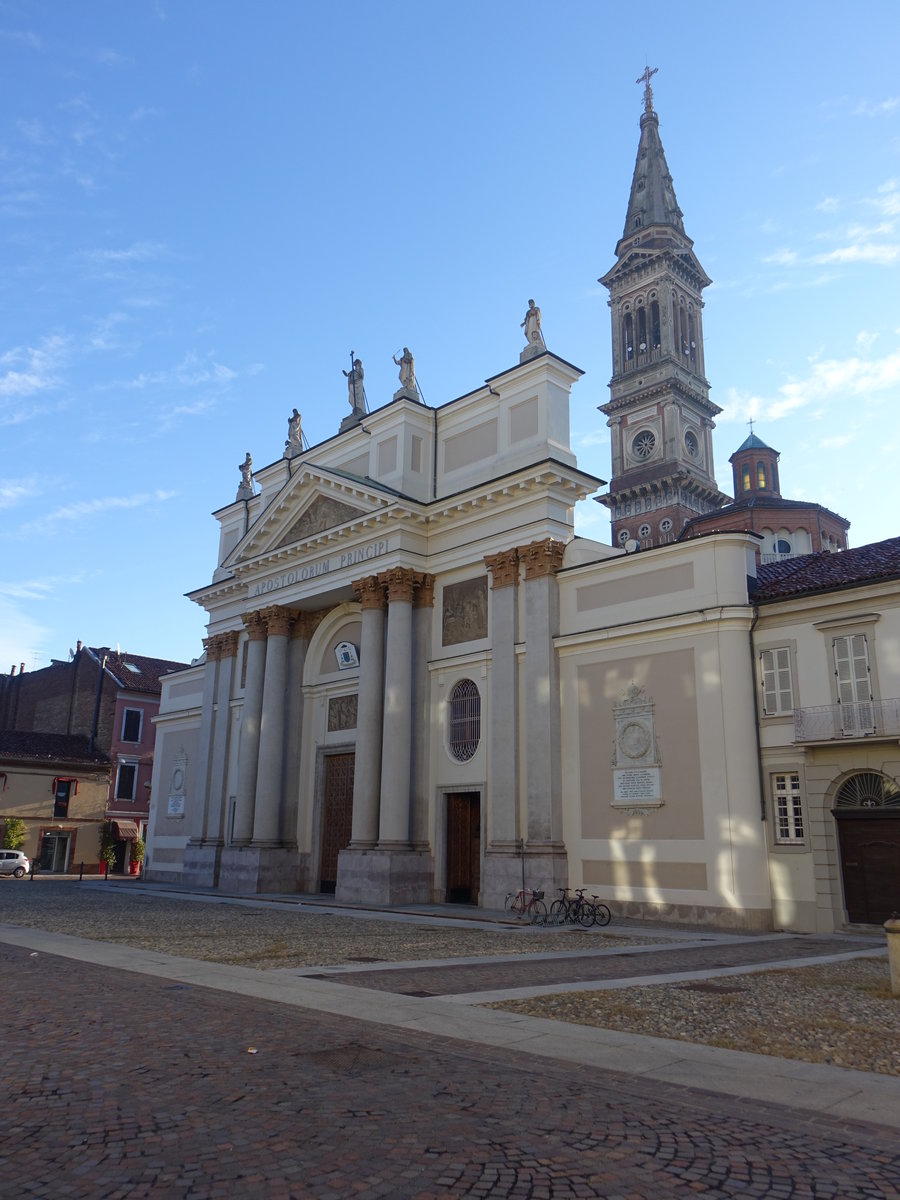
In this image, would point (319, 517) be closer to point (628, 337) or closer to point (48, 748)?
point (48, 748)

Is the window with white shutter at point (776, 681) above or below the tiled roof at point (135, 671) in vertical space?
below

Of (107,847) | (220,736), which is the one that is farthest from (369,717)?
(107,847)

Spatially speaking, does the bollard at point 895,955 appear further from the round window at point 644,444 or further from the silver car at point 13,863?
the round window at point 644,444

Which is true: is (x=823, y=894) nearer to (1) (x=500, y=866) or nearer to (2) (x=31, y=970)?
(1) (x=500, y=866)

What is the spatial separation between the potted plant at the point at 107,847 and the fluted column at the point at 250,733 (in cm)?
1968

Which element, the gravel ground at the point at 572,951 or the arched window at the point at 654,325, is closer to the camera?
the gravel ground at the point at 572,951

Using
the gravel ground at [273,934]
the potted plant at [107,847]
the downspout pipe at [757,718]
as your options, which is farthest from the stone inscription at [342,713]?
the potted plant at [107,847]

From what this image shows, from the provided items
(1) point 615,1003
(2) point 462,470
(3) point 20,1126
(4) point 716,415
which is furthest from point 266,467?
(4) point 716,415

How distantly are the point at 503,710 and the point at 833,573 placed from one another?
9.36m

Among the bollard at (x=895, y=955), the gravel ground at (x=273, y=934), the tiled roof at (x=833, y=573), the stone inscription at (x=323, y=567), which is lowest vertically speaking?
the gravel ground at (x=273, y=934)

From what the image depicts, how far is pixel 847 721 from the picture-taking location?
19703mm

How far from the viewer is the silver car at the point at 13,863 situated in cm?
4203

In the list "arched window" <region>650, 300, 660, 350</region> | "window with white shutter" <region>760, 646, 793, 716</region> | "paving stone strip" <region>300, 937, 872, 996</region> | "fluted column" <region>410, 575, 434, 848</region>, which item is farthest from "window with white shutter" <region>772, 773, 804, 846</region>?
"arched window" <region>650, 300, 660, 350</region>

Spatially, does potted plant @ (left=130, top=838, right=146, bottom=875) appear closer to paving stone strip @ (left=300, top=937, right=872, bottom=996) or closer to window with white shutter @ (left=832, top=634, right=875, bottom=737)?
paving stone strip @ (left=300, top=937, right=872, bottom=996)
